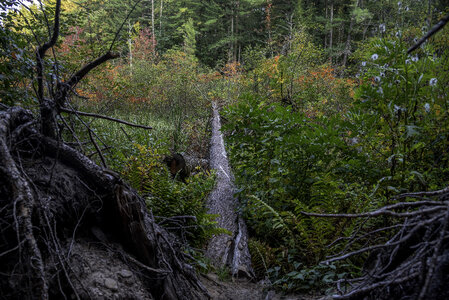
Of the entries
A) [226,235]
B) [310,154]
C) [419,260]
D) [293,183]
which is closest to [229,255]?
[226,235]

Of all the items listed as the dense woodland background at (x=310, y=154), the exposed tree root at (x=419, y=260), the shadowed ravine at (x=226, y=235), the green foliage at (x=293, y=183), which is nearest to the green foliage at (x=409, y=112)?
the dense woodland background at (x=310, y=154)

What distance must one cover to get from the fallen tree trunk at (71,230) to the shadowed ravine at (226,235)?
1.18m

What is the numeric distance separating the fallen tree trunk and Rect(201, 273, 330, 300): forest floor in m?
0.54

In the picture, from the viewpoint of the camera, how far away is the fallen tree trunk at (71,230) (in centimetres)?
103

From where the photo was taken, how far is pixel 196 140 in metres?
8.72

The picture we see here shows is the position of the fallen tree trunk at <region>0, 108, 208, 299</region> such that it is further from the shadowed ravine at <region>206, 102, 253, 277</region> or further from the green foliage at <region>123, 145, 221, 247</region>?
the shadowed ravine at <region>206, 102, 253, 277</region>

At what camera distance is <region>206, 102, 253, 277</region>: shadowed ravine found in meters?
2.94

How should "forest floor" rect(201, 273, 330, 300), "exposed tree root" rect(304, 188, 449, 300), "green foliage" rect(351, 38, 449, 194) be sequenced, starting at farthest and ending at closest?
"forest floor" rect(201, 273, 330, 300) → "green foliage" rect(351, 38, 449, 194) → "exposed tree root" rect(304, 188, 449, 300)

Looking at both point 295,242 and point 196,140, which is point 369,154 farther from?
point 196,140

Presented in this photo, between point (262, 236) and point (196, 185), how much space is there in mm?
1343

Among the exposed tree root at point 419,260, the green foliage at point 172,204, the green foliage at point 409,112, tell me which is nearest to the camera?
the exposed tree root at point 419,260

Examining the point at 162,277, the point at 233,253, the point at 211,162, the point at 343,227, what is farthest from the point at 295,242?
the point at 211,162

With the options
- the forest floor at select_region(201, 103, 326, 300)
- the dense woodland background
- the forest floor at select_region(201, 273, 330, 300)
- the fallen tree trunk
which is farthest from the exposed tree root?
the forest floor at select_region(201, 273, 330, 300)

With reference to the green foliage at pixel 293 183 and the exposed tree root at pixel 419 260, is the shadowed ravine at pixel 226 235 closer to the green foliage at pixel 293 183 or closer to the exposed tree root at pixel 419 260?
the green foliage at pixel 293 183
